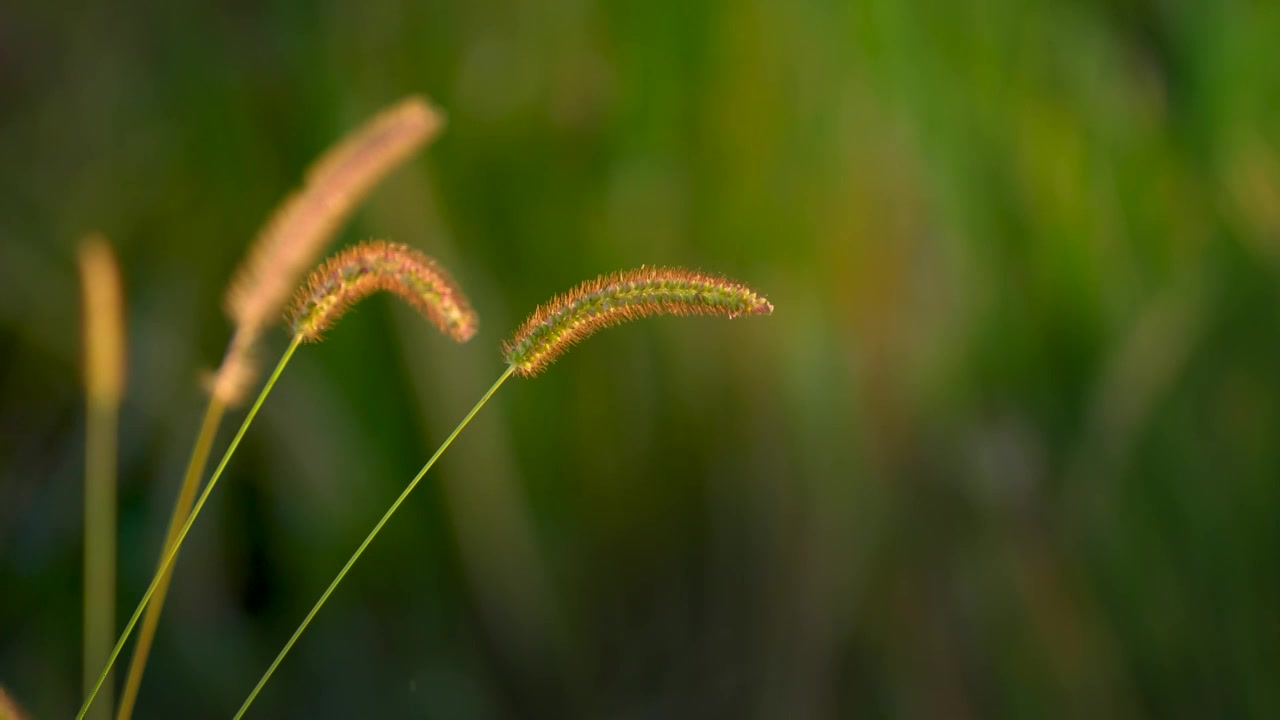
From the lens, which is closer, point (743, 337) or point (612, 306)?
point (612, 306)

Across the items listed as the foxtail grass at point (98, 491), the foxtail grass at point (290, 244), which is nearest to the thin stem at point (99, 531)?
the foxtail grass at point (98, 491)

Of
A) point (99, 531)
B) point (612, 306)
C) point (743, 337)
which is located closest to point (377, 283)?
point (612, 306)

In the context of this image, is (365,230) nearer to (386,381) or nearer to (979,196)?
(386,381)

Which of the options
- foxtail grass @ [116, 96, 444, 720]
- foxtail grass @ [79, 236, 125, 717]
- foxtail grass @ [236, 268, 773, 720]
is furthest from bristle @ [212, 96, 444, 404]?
foxtail grass @ [79, 236, 125, 717]

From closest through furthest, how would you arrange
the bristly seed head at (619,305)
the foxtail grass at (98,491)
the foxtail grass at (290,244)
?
the bristly seed head at (619,305) → the foxtail grass at (290,244) → the foxtail grass at (98,491)

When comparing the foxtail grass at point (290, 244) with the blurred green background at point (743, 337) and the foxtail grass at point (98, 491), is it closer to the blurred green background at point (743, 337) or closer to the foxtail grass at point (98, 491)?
the foxtail grass at point (98, 491)

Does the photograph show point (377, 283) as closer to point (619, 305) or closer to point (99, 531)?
point (619, 305)
